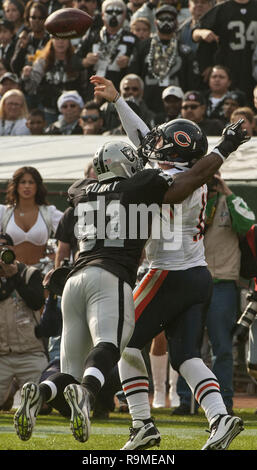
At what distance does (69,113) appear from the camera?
426 inches

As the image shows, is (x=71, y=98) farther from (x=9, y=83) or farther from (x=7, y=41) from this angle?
(x=7, y=41)

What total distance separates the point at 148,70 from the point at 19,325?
4138 mm

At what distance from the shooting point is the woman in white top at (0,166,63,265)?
8.20m

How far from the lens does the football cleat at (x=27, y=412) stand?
4.59 m

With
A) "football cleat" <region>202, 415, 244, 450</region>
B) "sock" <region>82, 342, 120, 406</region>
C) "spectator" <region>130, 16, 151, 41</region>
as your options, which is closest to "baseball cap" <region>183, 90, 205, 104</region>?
"spectator" <region>130, 16, 151, 41</region>

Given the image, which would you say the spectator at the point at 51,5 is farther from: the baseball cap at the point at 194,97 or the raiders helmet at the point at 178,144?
the raiders helmet at the point at 178,144

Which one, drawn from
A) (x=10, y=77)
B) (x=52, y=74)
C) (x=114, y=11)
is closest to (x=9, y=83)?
(x=10, y=77)

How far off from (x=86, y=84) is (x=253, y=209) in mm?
3807

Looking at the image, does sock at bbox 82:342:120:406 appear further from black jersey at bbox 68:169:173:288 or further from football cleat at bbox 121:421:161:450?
football cleat at bbox 121:421:161:450

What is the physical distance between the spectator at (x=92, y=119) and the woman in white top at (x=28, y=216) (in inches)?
81.2

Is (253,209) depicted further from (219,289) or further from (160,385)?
(160,385)

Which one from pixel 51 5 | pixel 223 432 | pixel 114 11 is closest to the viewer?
pixel 223 432

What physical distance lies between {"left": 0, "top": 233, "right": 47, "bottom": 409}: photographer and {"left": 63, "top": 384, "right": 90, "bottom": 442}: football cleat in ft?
9.65

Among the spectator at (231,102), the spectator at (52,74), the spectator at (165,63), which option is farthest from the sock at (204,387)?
the spectator at (52,74)
